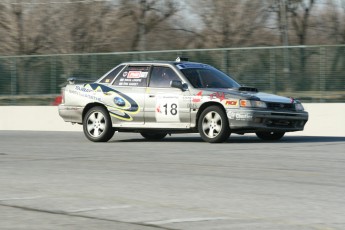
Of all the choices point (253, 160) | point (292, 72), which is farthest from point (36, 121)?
point (253, 160)

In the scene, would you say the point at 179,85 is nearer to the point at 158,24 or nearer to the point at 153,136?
the point at 153,136

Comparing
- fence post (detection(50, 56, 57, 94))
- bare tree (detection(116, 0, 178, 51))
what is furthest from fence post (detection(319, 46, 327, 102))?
bare tree (detection(116, 0, 178, 51))

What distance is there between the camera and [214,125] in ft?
56.5

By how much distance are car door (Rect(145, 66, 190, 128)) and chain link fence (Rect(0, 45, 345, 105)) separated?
17.1 ft

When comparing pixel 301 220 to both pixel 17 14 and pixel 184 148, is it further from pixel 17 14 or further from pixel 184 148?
pixel 17 14

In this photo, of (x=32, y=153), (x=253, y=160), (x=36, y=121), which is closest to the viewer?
(x=253, y=160)

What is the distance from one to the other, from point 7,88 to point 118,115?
9.55 meters

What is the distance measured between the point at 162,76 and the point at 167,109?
785 millimetres

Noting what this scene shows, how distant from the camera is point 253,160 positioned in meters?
13.8

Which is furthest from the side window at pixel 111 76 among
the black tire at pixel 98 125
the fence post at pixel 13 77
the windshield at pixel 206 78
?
the fence post at pixel 13 77

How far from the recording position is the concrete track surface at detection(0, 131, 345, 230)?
833 cm

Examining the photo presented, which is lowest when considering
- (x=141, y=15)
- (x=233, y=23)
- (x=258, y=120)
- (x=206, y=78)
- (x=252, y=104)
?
(x=258, y=120)

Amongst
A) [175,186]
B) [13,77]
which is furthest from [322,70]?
[175,186]

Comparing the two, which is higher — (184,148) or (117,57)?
(117,57)
